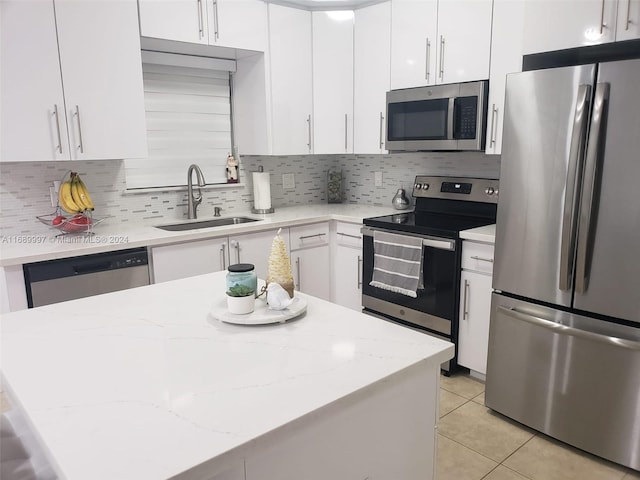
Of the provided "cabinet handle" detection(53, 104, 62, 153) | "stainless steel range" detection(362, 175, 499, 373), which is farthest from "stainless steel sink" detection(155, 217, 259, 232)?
"stainless steel range" detection(362, 175, 499, 373)

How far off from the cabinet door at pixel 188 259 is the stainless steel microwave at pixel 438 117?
137 cm

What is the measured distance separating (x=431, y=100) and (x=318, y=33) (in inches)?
42.0

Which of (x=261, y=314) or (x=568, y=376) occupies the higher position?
(x=261, y=314)

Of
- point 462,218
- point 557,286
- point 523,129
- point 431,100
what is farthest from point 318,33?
point 557,286

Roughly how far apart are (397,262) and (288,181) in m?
1.40

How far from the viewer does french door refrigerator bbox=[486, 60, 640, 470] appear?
6.19 ft

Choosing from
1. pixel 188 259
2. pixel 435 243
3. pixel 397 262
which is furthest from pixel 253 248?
pixel 435 243

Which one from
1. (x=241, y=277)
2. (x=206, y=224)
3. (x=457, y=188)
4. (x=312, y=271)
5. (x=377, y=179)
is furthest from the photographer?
(x=377, y=179)

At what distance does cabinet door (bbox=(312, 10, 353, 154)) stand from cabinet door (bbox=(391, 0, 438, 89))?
Answer: 0.41 meters

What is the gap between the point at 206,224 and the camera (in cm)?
339

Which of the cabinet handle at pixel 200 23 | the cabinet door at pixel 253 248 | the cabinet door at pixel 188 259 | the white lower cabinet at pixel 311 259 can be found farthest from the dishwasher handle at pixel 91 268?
the cabinet handle at pixel 200 23

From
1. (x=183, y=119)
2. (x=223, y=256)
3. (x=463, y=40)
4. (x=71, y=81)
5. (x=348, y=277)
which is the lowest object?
(x=348, y=277)

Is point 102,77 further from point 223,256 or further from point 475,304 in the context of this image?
point 475,304

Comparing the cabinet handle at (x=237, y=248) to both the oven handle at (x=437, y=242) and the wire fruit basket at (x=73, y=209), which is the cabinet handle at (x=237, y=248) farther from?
the oven handle at (x=437, y=242)
